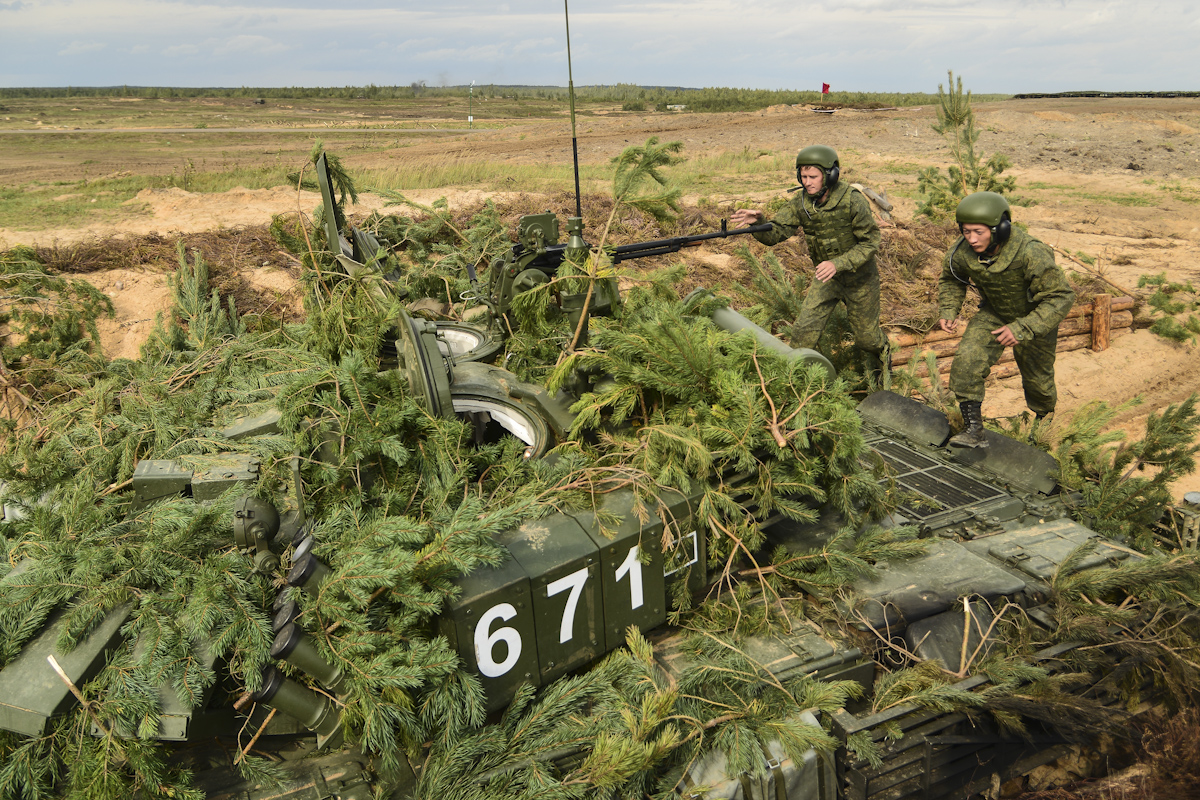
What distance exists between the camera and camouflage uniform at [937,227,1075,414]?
5.72 m

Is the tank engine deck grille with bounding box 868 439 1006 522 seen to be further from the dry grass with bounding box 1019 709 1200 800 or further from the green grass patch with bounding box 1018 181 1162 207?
the green grass patch with bounding box 1018 181 1162 207

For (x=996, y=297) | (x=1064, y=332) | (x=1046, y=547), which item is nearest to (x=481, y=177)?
(x=1064, y=332)

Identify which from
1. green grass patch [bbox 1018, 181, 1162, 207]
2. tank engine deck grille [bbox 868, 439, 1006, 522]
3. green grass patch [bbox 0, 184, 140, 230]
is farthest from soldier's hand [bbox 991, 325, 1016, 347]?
green grass patch [bbox 1018, 181, 1162, 207]

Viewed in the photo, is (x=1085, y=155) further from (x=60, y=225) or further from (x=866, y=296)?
(x=60, y=225)

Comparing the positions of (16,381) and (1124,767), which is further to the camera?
(16,381)

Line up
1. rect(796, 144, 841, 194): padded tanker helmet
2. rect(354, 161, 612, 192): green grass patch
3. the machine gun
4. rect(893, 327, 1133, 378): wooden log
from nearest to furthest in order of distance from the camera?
the machine gun → rect(796, 144, 841, 194): padded tanker helmet → rect(893, 327, 1133, 378): wooden log → rect(354, 161, 612, 192): green grass patch

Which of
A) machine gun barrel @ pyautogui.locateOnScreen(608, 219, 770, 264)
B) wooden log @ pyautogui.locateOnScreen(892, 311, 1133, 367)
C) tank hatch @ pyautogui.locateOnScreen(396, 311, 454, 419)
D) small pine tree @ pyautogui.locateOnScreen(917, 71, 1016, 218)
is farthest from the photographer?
wooden log @ pyautogui.locateOnScreen(892, 311, 1133, 367)

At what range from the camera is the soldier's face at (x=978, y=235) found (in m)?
5.75

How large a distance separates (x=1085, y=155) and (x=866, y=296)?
2503 cm

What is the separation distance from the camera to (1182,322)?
11992mm

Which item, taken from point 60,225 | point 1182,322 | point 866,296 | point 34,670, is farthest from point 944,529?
point 60,225

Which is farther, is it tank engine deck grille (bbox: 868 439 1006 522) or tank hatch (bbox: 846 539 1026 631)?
tank engine deck grille (bbox: 868 439 1006 522)

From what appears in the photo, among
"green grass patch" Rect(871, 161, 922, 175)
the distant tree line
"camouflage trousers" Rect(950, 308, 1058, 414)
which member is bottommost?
"camouflage trousers" Rect(950, 308, 1058, 414)

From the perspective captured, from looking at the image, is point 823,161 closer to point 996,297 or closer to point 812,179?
point 812,179
